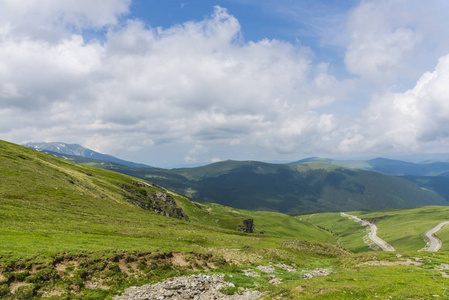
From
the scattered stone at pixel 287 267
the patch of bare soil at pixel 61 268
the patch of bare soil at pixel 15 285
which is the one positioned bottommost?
the scattered stone at pixel 287 267

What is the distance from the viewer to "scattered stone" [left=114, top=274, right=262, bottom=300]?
78.2 feet

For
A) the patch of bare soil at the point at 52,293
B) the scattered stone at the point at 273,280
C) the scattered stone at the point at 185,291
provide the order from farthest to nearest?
the scattered stone at the point at 273,280 → the scattered stone at the point at 185,291 → the patch of bare soil at the point at 52,293

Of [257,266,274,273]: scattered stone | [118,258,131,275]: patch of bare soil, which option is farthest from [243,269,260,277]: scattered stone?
[118,258,131,275]: patch of bare soil

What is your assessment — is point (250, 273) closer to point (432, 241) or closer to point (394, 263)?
point (394, 263)

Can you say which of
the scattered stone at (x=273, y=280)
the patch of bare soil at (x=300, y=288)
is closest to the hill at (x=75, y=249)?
the scattered stone at (x=273, y=280)

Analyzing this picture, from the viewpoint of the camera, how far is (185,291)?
83.2 feet

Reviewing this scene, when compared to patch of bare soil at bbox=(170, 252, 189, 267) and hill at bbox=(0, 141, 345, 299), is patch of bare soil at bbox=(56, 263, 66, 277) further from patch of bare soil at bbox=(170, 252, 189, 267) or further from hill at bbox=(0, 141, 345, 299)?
patch of bare soil at bbox=(170, 252, 189, 267)

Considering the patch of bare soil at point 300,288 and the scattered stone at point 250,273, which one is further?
the scattered stone at point 250,273

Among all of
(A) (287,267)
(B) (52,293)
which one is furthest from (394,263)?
(B) (52,293)

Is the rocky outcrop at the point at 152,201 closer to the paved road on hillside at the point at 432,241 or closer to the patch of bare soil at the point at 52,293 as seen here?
the patch of bare soil at the point at 52,293

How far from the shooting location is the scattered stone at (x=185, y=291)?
78.2ft

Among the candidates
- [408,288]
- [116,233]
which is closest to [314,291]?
[408,288]

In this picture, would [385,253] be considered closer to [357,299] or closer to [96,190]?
[357,299]

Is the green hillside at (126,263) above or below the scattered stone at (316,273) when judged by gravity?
above
